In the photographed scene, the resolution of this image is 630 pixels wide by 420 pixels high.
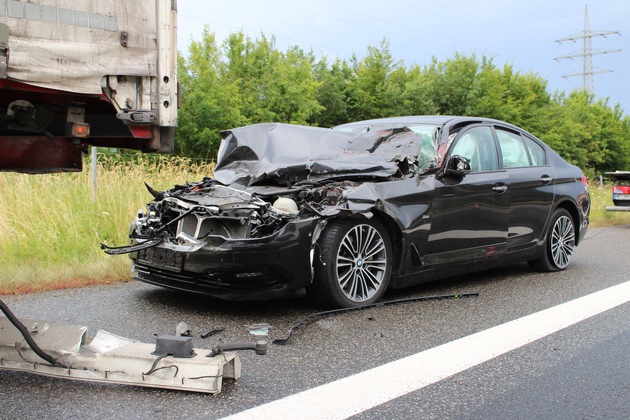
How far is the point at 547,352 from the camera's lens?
4223mm

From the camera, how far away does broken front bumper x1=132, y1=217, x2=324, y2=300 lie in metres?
4.64

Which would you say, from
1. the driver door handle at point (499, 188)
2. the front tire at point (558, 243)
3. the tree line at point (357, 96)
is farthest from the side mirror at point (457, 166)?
the tree line at point (357, 96)

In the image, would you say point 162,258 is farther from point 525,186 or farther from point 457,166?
point 525,186

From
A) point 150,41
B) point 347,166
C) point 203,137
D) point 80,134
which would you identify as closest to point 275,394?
point 80,134

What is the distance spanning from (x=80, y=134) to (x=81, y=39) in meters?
0.54

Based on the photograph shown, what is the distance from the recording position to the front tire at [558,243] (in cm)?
Answer: 729

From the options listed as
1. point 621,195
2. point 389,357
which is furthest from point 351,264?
point 621,195

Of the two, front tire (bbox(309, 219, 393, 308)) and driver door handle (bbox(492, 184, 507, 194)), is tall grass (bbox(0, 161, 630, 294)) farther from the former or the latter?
driver door handle (bbox(492, 184, 507, 194))

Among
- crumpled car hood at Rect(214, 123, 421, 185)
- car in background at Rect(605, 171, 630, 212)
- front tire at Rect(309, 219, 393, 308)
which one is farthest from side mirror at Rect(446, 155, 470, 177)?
car in background at Rect(605, 171, 630, 212)

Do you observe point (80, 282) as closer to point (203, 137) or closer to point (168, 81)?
point (168, 81)

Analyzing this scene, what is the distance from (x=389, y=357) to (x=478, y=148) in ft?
10.2

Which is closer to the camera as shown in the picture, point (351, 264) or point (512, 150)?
point (351, 264)

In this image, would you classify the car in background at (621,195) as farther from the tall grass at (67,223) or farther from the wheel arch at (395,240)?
the wheel arch at (395,240)

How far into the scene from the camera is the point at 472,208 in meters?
6.09
